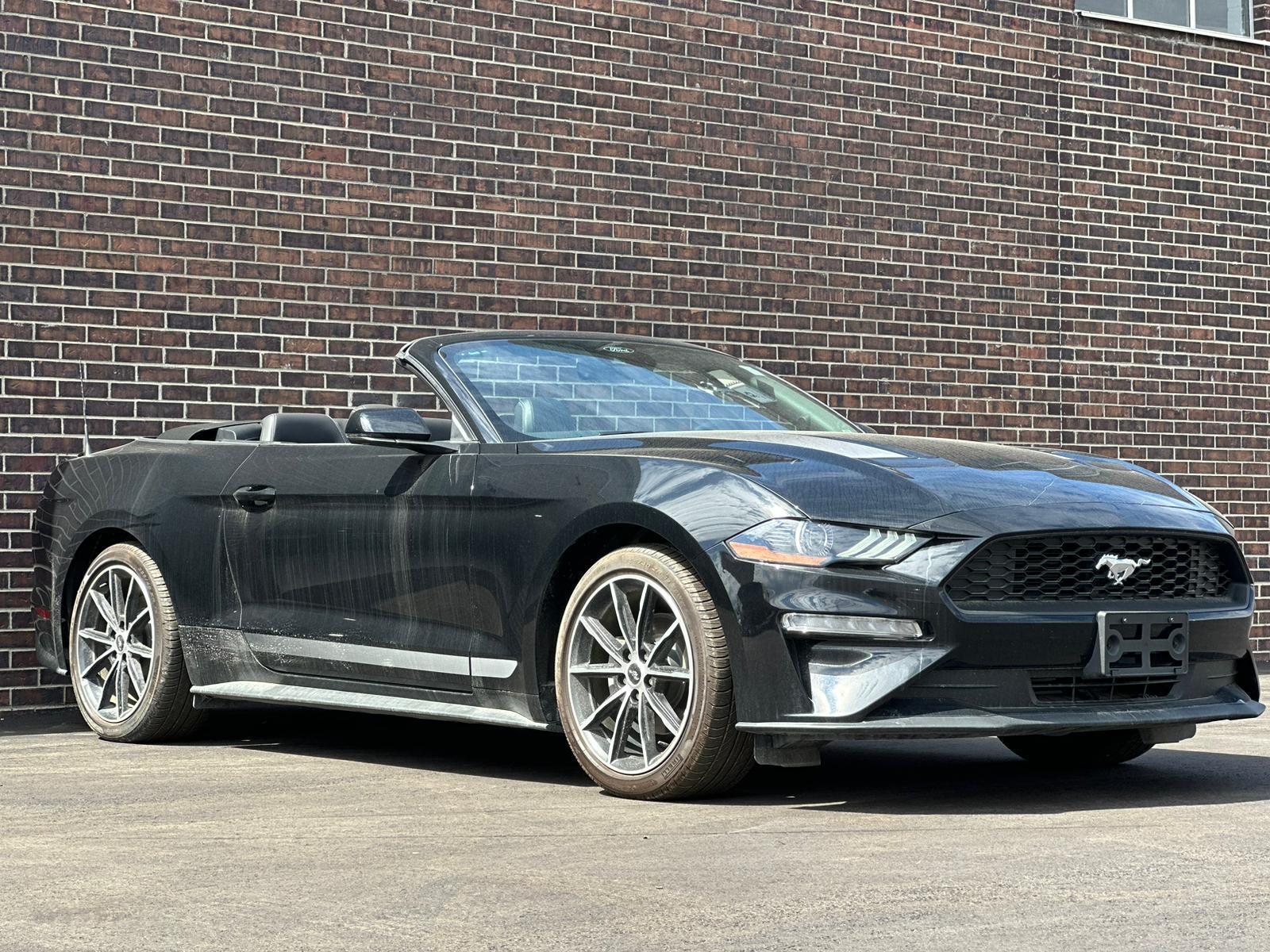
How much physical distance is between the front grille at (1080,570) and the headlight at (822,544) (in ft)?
0.61

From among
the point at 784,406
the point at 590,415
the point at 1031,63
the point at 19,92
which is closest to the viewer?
the point at 590,415

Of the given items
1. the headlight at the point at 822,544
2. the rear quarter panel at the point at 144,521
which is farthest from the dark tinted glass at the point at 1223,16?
the headlight at the point at 822,544

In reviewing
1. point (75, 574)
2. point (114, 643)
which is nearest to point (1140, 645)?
point (114, 643)

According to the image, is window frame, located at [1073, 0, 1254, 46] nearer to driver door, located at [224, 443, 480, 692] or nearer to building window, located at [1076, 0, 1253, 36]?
building window, located at [1076, 0, 1253, 36]

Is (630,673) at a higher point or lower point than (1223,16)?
lower

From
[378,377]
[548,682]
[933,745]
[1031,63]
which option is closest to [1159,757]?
[933,745]

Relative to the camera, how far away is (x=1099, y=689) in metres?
5.57

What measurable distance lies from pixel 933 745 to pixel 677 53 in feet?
16.0

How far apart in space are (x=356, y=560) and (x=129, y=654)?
152 centimetres

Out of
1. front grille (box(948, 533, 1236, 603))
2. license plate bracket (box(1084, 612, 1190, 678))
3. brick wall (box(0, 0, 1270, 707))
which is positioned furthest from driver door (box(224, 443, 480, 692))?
brick wall (box(0, 0, 1270, 707))

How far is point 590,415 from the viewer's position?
21.5 ft

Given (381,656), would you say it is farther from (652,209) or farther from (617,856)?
(652,209)

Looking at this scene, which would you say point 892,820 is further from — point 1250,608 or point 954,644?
point 1250,608

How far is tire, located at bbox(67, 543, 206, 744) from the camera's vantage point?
24.5 ft
